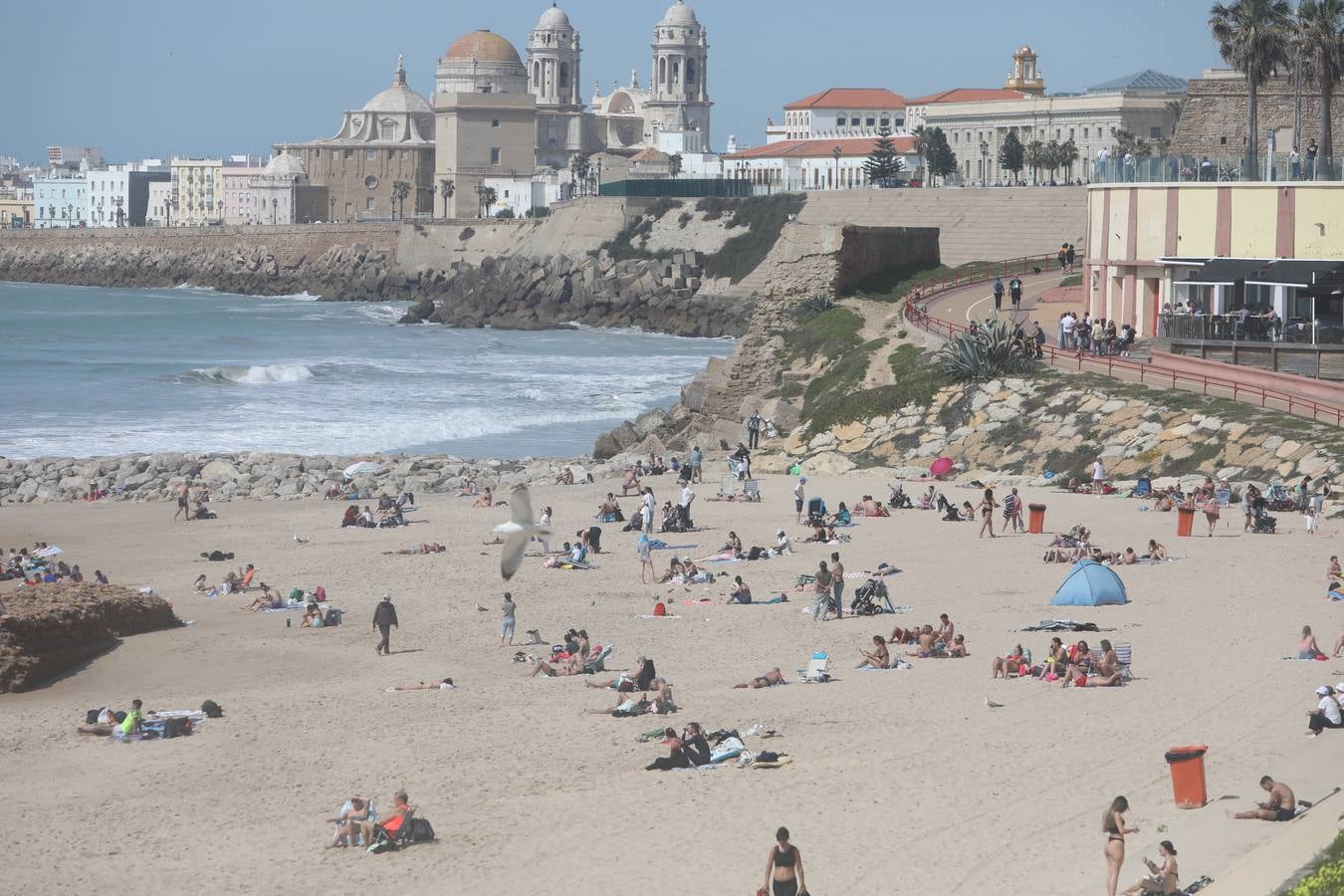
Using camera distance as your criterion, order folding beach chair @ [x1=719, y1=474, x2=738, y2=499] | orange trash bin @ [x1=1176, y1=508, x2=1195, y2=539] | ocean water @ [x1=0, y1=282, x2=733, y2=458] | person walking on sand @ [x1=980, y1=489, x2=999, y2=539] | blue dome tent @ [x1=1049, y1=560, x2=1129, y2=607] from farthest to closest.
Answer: ocean water @ [x1=0, y1=282, x2=733, y2=458], folding beach chair @ [x1=719, y1=474, x2=738, y2=499], person walking on sand @ [x1=980, y1=489, x2=999, y2=539], orange trash bin @ [x1=1176, y1=508, x2=1195, y2=539], blue dome tent @ [x1=1049, y1=560, x2=1129, y2=607]

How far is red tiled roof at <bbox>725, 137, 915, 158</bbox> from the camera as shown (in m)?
100

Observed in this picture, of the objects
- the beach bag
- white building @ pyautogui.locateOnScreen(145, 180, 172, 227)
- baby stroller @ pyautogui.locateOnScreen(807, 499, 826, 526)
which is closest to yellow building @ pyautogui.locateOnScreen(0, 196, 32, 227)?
white building @ pyautogui.locateOnScreen(145, 180, 172, 227)

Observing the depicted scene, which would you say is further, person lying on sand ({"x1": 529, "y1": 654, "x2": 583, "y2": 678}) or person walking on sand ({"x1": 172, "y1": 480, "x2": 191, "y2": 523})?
person walking on sand ({"x1": 172, "y1": 480, "x2": 191, "y2": 523})

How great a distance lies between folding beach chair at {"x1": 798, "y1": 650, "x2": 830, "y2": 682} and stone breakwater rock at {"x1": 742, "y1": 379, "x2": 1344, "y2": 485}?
957cm

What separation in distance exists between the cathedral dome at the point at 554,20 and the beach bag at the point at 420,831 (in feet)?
425

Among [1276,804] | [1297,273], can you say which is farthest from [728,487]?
[1276,804]

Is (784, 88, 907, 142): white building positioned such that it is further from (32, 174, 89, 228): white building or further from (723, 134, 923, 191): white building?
(32, 174, 89, 228): white building

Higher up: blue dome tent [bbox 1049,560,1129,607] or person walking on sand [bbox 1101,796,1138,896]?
blue dome tent [bbox 1049,560,1129,607]

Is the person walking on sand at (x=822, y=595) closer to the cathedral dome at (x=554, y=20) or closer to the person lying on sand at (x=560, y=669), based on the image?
the person lying on sand at (x=560, y=669)

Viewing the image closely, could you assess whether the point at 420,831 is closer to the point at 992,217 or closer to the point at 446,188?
the point at 992,217

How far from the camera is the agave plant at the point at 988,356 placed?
97.7 feet

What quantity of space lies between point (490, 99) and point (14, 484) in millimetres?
90526

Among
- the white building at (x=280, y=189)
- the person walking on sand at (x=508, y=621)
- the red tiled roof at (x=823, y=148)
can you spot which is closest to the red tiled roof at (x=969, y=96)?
the red tiled roof at (x=823, y=148)

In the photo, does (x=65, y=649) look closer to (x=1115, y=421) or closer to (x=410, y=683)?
(x=410, y=683)
